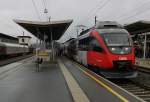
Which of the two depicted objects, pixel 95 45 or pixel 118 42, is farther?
pixel 95 45

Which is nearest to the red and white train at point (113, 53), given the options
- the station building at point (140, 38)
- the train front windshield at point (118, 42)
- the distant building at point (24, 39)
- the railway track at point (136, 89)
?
the train front windshield at point (118, 42)

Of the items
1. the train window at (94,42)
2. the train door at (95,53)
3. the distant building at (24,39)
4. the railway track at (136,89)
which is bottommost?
the railway track at (136,89)

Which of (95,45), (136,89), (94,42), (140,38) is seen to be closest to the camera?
(136,89)

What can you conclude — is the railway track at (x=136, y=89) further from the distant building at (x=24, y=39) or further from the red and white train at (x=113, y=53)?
the distant building at (x=24, y=39)

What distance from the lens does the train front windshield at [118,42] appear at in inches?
725

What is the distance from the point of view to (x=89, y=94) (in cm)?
1076

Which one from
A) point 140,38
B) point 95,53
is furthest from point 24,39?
point 95,53

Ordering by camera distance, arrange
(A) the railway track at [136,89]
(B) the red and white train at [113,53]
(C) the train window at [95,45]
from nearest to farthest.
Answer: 1. (A) the railway track at [136,89]
2. (B) the red and white train at [113,53]
3. (C) the train window at [95,45]

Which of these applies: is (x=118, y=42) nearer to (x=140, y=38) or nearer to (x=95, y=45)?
(x=95, y=45)

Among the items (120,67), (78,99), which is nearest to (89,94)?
(78,99)

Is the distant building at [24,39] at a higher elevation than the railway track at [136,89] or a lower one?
higher

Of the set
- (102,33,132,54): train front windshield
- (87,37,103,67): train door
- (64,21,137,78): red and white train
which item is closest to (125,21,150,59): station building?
(87,37,103,67): train door

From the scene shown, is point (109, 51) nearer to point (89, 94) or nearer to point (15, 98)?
point (89, 94)

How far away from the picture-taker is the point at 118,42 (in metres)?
19.0
